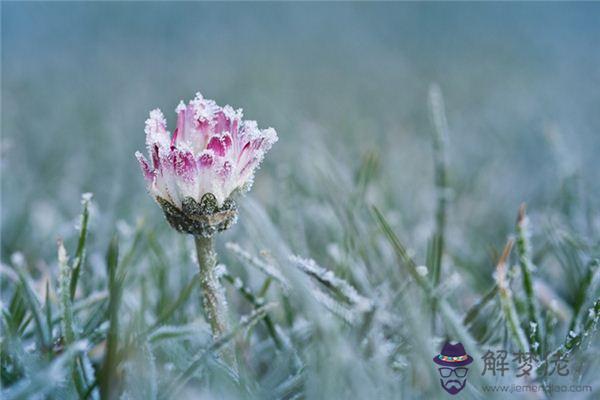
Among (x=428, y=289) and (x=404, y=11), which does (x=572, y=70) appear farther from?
(x=428, y=289)

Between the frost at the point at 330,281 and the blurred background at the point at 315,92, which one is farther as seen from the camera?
the blurred background at the point at 315,92

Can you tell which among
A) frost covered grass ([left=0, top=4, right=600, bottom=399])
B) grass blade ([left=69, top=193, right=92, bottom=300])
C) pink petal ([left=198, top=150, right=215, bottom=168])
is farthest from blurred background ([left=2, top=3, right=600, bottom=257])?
pink petal ([left=198, top=150, right=215, bottom=168])

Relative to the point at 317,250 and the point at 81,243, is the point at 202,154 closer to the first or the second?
the point at 81,243

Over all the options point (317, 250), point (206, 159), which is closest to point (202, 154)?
point (206, 159)

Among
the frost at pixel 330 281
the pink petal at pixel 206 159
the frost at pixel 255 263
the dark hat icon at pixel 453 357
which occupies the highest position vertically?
the pink petal at pixel 206 159

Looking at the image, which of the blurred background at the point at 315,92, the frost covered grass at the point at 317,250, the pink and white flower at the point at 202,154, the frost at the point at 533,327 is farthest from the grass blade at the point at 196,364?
the blurred background at the point at 315,92

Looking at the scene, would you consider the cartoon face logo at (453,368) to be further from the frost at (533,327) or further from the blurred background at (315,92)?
the blurred background at (315,92)

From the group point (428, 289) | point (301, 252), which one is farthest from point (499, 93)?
point (428, 289)

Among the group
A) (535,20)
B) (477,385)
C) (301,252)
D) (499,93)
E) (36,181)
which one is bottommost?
(477,385)
